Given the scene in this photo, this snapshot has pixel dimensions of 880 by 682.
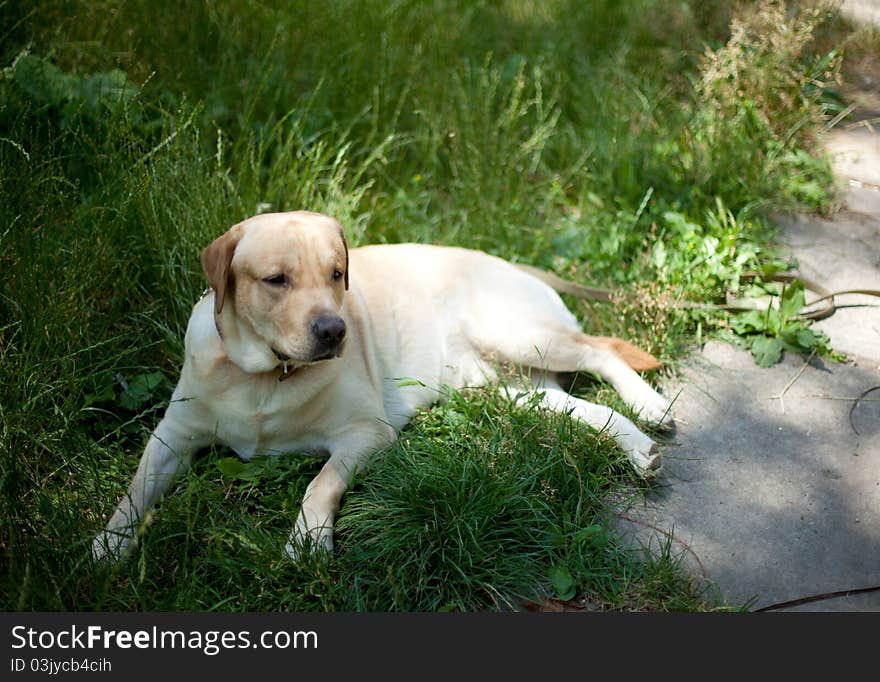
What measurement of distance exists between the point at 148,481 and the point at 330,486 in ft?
2.19

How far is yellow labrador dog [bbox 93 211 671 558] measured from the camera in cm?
289

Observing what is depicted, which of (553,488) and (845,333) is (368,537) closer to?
(553,488)

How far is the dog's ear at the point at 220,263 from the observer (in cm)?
291

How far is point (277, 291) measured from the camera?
2.89 m

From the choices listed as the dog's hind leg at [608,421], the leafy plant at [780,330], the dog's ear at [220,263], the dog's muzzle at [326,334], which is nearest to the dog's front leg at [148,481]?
the dog's ear at [220,263]

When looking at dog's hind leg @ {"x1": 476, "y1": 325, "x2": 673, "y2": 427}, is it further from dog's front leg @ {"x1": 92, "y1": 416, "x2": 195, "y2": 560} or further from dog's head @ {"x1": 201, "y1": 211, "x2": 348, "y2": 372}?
dog's front leg @ {"x1": 92, "y1": 416, "x2": 195, "y2": 560}

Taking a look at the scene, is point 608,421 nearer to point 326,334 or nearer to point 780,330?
point 326,334

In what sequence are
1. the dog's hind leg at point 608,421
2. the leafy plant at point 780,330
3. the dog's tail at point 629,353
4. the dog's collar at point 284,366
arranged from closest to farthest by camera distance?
the dog's collar at point 284,366
the dog's hind leg at point 608,421
the dog's tail at point 629,353
the leafy plant at point 780,330

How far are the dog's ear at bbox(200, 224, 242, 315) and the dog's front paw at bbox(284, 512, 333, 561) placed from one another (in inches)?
31.2

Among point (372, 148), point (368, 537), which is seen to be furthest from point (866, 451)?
point (372, 148)

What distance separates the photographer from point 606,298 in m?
4.18

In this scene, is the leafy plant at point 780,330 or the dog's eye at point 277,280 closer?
the dog's eye at point 277,280

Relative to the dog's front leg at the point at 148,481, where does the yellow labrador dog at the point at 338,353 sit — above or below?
above

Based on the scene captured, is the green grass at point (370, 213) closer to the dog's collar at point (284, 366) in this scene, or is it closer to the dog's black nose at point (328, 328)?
the dog's collar at point (284, 366)
